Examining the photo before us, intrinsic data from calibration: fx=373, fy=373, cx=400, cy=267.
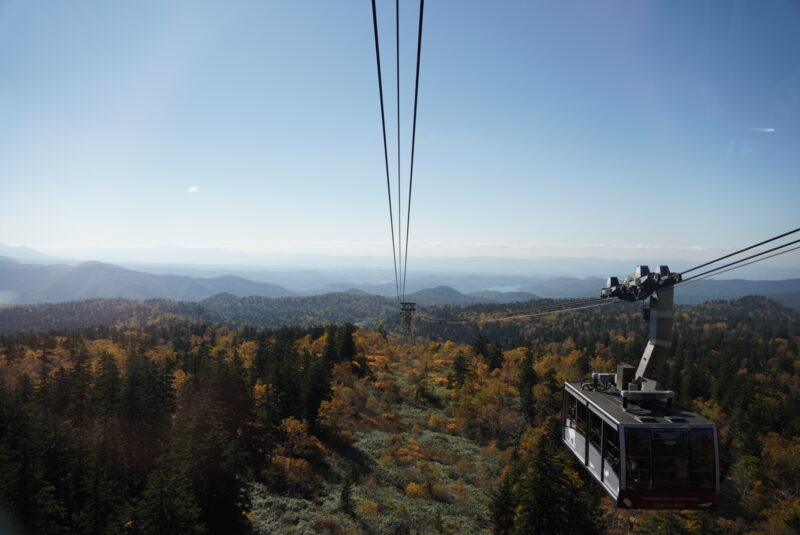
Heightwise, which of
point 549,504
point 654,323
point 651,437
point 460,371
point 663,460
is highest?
point 654,323

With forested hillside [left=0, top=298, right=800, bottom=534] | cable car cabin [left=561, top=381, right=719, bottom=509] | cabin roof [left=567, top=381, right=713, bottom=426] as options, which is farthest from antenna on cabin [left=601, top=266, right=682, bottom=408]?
forested hillside [left=0, top=298, right=800, bottom=534]

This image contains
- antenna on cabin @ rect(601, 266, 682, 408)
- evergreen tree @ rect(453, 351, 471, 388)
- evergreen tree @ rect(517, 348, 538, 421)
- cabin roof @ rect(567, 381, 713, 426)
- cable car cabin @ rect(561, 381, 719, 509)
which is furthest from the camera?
evergreen tree @ rect(453, 351, 471, 388)

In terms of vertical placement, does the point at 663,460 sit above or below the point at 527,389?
above

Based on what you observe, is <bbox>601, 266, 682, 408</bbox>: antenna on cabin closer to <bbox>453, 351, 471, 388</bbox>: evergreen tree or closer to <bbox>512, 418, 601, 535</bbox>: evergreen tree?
<bbox>512, 418, 601, 535</bbox>: evergreen tree

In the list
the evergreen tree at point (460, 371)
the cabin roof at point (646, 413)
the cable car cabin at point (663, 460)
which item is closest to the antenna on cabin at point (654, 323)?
the cabin roof at point (646, 413)

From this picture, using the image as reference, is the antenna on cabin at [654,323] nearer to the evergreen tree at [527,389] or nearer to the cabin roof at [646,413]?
the cabin roof at [646,413]

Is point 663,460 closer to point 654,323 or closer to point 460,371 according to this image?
point 654,323

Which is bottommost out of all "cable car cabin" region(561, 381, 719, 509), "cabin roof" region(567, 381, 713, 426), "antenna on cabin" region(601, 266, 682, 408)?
"cable car cabin" region(561, 381, 719, 509)

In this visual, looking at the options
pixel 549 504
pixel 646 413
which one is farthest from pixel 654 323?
pixel 549 504
